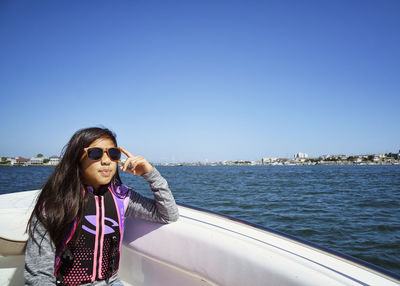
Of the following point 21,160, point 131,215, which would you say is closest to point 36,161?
point 21,160

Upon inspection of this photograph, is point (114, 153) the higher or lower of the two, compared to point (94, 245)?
higher

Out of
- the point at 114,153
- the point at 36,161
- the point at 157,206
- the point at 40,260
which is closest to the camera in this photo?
the point at 40,260

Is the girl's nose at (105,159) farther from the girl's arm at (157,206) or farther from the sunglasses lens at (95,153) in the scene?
the girl's arm at (157,206)

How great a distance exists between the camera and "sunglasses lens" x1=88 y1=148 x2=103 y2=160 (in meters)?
1.22

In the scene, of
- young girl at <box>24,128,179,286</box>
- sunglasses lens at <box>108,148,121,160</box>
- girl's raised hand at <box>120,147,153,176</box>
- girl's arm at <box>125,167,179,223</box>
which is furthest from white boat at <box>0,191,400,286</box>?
sunglasses lens at <box>108,148,121,160</box>

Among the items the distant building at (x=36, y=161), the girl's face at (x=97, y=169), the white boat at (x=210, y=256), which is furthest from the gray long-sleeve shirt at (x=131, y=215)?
the distant building at (x=36, y=161)

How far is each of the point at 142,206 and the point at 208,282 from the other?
2.00 feet

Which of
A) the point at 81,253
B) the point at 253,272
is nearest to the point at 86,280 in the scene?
the point at 81,253

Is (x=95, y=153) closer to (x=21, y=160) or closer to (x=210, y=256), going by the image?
(x=210, y=256)

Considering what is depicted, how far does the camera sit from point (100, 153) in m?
1.25

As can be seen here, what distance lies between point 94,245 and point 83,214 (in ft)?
0.58

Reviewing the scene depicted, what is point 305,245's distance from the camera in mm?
1265

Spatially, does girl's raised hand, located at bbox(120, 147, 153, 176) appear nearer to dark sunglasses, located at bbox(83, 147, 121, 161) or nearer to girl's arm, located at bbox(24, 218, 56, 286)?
dark sunglasses, located at bbox(83, 147, 121, 161)

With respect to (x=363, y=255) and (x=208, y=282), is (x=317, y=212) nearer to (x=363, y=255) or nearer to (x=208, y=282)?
(x=363, y=255)
